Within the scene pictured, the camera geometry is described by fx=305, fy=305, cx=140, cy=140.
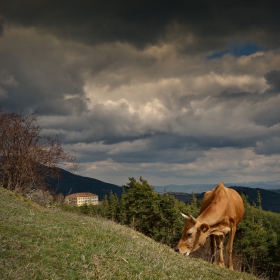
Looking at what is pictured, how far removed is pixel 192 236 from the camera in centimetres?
1294

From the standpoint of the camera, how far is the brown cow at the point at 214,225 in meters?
12.9

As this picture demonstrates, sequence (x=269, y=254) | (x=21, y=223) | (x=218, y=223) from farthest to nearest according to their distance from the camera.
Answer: (x=269, y=254)
(x=218, y=223)
(x=21, y=223)

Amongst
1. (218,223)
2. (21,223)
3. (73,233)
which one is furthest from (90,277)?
(218,223)

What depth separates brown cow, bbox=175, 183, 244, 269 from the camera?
12930mm

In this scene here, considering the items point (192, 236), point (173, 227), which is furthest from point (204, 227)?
point (173, 227)

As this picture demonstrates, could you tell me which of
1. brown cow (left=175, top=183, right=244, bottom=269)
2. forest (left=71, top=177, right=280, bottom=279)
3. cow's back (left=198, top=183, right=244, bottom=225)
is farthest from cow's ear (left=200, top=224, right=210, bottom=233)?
forest (left=71, top=177, right=280, bottom=279)

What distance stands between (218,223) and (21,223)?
28.1 ft

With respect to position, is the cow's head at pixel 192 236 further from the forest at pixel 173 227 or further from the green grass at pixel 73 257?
the forest at pixel 173 227

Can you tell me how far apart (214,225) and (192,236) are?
1.42m

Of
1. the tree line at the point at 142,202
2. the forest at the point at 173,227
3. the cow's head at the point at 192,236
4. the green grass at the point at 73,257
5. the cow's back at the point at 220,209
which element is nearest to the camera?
the green grass at the point at 73,257

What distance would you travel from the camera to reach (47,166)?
101 ft

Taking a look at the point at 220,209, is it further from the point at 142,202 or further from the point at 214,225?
the point at 142,202

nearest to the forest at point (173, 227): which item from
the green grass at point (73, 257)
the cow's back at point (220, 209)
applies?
the cow's back at point (220, 209)

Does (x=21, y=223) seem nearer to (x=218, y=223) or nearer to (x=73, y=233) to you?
(x=73, y=233)
